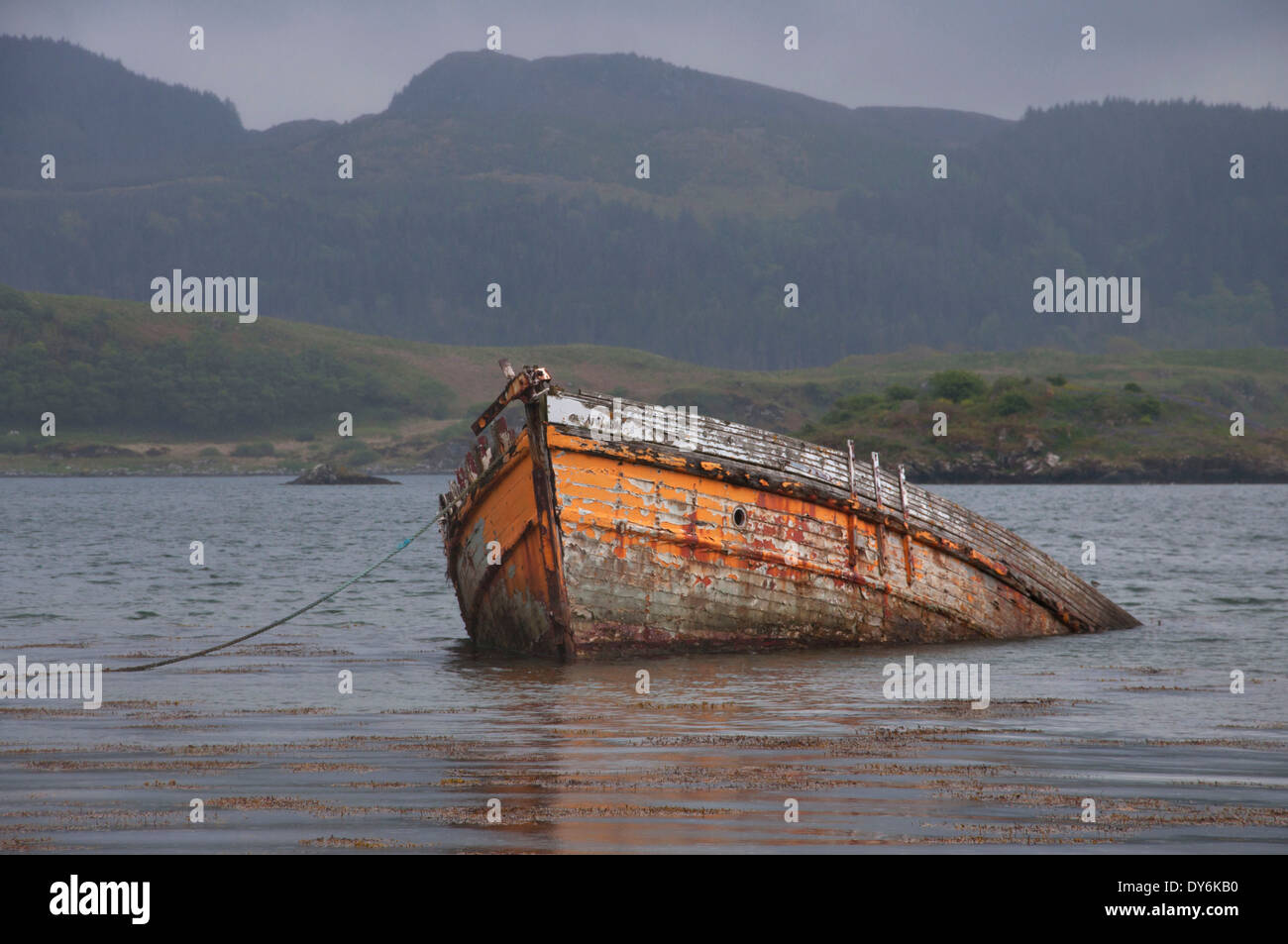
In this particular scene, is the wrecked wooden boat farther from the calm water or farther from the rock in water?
the rock in water

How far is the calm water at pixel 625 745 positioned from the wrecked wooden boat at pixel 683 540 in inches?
19.8

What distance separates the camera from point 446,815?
8.80 meters

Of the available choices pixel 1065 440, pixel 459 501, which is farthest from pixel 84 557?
pixel 1065 440

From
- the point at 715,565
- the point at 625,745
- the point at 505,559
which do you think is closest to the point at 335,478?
the point at 505,559

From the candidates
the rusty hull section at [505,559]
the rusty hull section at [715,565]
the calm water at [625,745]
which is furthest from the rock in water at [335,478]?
the rusty hull section at [715,565]

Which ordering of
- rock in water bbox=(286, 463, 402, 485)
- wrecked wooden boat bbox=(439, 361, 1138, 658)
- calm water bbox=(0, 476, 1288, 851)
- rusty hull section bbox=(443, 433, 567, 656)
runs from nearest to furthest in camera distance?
calm water bbox=(0, 476, 1288, 851) < wrecked wooden boat bbox=(439, 361, 1138, 658) < rusty hull section bbox=(443, 433, 567, 656) < rock in water bbox=(286, 463, 402, 485)

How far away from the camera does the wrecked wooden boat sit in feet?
53.3

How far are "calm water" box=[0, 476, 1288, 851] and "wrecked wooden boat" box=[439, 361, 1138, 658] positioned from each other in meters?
0.50

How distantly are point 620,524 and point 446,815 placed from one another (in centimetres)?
781

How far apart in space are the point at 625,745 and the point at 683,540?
18.0 feet

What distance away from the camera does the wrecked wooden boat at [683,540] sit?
16250 millimetres

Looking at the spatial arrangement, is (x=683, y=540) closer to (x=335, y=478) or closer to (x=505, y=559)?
(x=505, y=559)

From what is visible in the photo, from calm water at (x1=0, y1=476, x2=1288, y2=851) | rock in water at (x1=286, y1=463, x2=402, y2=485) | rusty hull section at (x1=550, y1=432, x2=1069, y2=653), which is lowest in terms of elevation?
calm water at (x1=0, y1=476, x2=1288, y2=851)

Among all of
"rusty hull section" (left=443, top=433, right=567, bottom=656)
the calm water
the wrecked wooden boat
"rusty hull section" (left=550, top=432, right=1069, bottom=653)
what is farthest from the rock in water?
"rusty hull section" (left=550, top=432, right=1069, bottom=653)
